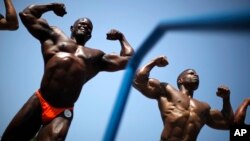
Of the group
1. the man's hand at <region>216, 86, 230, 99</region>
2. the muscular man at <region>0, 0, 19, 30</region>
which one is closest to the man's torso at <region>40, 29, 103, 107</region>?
the muscular man at <region>0, 0, 19, 30</region>

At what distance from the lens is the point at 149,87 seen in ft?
17.9

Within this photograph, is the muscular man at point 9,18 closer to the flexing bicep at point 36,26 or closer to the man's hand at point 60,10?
the flexing bicep at point 36,26

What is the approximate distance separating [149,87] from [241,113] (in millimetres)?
1890

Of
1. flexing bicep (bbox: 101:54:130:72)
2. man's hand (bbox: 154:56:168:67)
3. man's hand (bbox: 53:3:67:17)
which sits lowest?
flexing bicep (bbox: 101:54:130:72)

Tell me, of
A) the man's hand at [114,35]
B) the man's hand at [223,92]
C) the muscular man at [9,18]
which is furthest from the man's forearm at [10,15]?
the man's hand at [223,92]

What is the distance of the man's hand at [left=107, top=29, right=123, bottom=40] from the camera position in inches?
173

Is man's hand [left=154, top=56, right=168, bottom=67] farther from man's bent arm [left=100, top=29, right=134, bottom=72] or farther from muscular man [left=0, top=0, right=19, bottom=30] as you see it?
muscular man [left=0, top=0, right=19, bottom=30]

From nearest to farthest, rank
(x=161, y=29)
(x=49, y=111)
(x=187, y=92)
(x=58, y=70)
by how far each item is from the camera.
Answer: (x=161, y=29) < (x=49, y=111) < (x=58, y=70) < (x=187, y=92)

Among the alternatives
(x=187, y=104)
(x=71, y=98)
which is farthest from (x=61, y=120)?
(x=187, y=104)

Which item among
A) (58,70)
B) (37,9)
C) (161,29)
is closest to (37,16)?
(37,9)

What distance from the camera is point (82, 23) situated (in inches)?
177

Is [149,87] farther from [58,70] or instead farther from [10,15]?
[10,15]

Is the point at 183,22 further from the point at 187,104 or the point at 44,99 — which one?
the point at 187,104

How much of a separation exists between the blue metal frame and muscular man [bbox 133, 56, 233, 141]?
3.75 metres
